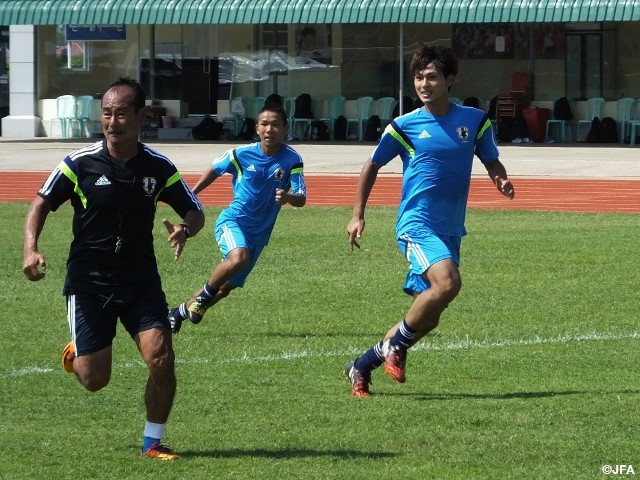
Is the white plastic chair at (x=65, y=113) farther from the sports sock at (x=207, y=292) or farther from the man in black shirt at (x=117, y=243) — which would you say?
the man in black shirt at (x=117, y=243)

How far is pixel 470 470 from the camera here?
6.39 m

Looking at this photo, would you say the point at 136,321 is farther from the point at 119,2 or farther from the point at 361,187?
the point at 119,2

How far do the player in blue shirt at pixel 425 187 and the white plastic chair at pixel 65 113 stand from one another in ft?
112

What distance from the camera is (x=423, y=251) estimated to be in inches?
317

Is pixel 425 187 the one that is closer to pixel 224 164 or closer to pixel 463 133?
pixel 463 133

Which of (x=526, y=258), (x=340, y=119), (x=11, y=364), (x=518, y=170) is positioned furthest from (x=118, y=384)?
(x=340, y=119)

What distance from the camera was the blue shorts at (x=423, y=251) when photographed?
26.3 feet

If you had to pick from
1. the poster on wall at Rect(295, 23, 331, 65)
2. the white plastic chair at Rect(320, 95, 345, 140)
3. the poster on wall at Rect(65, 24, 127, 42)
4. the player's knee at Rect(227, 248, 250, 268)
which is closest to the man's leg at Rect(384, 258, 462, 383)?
the player's knee at Rect(227, 248, 250, 268)

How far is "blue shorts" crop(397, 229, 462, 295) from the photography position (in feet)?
26.3

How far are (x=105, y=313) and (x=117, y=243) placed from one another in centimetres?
35

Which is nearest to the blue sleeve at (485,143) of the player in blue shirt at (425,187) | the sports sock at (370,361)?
the player in blue shirt at (425,187)

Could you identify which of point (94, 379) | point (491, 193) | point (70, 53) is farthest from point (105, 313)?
point (70, 53)

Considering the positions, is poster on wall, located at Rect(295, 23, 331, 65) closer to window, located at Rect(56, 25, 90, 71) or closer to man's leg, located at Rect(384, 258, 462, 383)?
window, located at Rect(56, 25, 90, 71)

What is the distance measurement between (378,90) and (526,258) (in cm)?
2542
